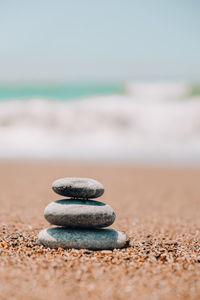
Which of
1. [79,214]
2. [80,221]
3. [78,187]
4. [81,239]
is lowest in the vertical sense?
[81,239]

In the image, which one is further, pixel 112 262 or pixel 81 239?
pixel 81 239

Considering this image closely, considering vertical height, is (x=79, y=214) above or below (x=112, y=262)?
above

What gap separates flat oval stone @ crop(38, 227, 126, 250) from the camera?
221 inches

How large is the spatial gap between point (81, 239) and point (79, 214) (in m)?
0.41

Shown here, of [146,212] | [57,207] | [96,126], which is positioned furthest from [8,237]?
[96,126]

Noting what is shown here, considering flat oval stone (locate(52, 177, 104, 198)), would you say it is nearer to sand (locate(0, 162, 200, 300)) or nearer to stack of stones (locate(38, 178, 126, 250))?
stack of stones (locate(38, 178, 126, 250))

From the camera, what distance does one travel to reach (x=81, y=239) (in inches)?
221

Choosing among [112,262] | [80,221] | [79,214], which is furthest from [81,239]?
[112,262]

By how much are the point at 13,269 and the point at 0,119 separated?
4441cm

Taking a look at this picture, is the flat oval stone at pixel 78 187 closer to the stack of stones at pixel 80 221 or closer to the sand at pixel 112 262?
the stack of stones at pixel 80 221

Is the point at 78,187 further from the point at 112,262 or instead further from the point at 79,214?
the point at 112,262

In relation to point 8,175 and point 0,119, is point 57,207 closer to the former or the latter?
point 8,175

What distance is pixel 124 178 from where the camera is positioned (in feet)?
61.2

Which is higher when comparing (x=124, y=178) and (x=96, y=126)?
(x=96, y=126)
